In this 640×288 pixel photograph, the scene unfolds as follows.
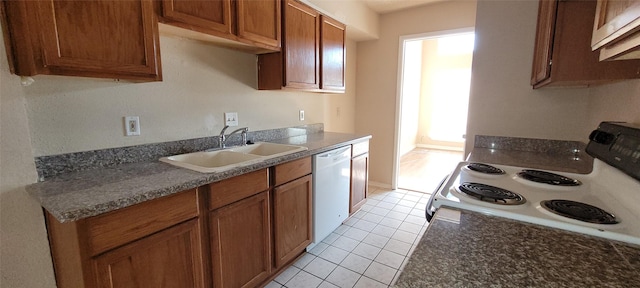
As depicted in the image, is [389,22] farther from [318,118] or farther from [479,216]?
[479,216]

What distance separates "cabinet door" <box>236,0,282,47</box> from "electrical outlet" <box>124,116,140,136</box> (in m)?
0.81

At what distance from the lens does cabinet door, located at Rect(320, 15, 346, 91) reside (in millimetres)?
2520

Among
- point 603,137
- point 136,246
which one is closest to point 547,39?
point 603,137

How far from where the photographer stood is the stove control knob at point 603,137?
1107mm

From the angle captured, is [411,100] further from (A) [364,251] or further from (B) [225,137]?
(B) [225,137]

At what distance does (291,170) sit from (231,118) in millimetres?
680

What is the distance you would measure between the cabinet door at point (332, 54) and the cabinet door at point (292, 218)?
1.10 metres

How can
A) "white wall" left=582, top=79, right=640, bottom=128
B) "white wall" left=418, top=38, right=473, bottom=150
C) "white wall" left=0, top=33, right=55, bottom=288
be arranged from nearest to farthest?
"white wall" left=0, top=33, right=55, bottom=288 → "white wall" left=582, top=79, right=640, bottom=128 → "white wall" left=418, top=38, right=473, bottom=150

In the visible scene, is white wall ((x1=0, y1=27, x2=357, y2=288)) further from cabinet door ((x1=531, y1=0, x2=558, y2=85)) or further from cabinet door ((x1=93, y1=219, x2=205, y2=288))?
cabinet door ((x1=531, y1=0, x2=558, y2=85))

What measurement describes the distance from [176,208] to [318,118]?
6.90ft

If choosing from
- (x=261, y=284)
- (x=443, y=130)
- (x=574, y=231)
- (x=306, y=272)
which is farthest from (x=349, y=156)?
(x=443, y=130)

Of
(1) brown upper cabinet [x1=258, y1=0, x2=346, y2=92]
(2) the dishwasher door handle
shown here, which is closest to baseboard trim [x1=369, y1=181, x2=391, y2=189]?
(2) the dishwasher door handle

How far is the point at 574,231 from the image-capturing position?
29.4 inches

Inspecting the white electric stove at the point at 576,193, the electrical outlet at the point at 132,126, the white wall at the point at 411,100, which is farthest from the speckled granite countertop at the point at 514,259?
the white wall at the point at 411,100
